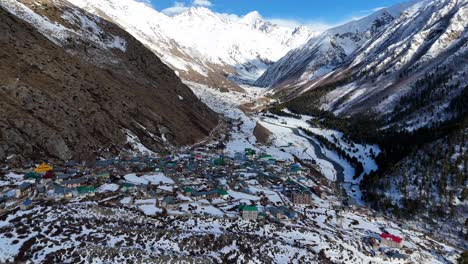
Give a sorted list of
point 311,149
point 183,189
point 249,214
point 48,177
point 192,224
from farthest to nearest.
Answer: point 311,149
point 183,189
point 48,177
point 249,214
point 192,224

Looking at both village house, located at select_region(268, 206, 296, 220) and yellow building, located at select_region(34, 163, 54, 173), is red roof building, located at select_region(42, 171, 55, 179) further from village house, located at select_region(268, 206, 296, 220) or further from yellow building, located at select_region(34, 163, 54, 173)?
village house, located at select_region(268, 206, 296, 220)

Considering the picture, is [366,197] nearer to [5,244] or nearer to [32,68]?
[5,244]

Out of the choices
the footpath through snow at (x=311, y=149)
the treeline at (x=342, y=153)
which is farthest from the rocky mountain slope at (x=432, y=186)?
the treeline at (x=342, y=153)

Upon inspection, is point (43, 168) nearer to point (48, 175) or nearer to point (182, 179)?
point (48, 175)

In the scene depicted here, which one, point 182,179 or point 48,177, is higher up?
point 182,179

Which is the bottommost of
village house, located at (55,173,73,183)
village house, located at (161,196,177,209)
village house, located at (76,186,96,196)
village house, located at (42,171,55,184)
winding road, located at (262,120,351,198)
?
village house, located at (42,171,55,184)

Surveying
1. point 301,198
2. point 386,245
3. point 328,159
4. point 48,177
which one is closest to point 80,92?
point 48,177

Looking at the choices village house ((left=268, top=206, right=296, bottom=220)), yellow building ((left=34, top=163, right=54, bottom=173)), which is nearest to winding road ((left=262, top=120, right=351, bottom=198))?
village house ((left=268, top=206, right=296, bottom=220))

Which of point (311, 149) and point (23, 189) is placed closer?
point (23, 189)
